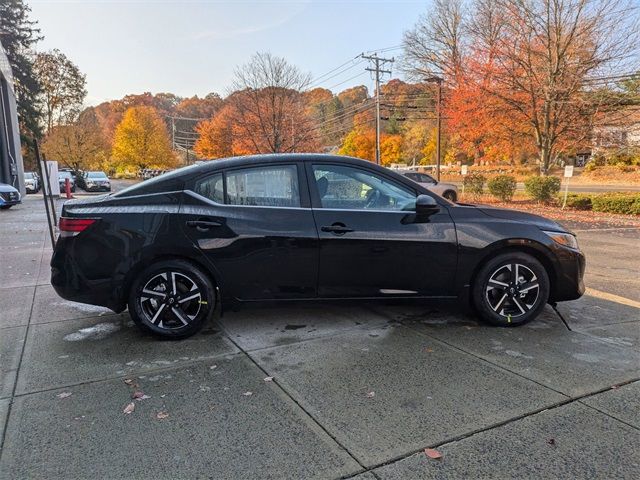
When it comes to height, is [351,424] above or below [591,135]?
below

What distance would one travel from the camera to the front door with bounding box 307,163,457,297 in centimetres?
394

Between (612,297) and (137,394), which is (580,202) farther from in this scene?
(137,394)

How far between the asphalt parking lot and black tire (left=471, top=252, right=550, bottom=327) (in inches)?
5.9

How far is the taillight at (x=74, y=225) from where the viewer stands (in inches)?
150

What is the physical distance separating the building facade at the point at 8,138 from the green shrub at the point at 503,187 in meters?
24.1

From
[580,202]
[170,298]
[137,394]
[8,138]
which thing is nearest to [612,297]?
[170,298]

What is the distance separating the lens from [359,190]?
161 inches

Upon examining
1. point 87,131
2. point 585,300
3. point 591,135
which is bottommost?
point 585,300

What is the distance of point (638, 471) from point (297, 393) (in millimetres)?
1833

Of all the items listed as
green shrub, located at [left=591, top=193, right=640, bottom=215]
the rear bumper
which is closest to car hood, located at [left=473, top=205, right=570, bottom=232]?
the rear bumper

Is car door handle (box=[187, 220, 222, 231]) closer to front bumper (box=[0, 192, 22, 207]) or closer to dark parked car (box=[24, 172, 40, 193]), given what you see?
front bumper (box=[0, 192, 22, 207])

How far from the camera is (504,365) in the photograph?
133 inches

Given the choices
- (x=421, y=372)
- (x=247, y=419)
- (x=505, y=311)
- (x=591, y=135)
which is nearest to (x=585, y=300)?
(x=505, y=311)

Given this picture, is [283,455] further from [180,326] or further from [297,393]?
[180,326]
